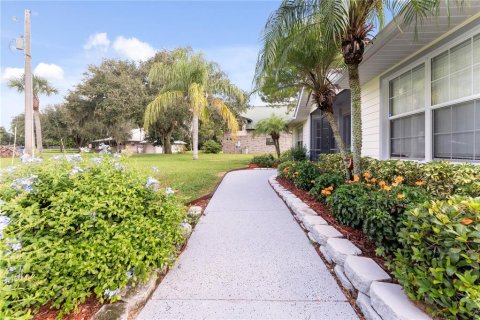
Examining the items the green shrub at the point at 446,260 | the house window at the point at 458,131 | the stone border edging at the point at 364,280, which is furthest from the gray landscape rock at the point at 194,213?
the house window at the point at 458,131

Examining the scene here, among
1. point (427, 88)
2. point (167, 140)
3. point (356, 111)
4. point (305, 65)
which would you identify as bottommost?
point (356, 111)

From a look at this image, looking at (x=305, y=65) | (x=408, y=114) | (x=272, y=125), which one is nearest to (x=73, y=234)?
(x=305, y=65)

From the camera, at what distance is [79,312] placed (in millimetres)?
2037

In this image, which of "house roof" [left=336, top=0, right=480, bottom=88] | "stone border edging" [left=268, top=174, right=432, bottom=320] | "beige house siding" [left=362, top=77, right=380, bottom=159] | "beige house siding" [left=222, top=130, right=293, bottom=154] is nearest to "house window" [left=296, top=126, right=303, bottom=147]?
"beige house siding" [left=362, top=77, right=380, bottom=159]

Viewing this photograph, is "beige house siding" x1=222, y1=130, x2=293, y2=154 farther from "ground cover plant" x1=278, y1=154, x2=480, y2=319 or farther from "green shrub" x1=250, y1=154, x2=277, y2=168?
"ground cover plant" x1=278, y1=154, x2=480, y2=319

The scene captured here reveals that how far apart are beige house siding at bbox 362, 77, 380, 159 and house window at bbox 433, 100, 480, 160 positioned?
6.24ft

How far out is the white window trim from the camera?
12.7 ft

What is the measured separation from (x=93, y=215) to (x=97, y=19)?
10016mm

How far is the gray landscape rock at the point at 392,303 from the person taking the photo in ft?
5.52

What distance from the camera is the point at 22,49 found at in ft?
31.8

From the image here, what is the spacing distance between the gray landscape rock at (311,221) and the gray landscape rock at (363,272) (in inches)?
47.3

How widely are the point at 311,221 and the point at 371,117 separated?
4.38 metres

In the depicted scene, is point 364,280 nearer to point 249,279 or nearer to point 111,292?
point 249,279


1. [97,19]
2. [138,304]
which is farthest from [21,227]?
[97,19]
